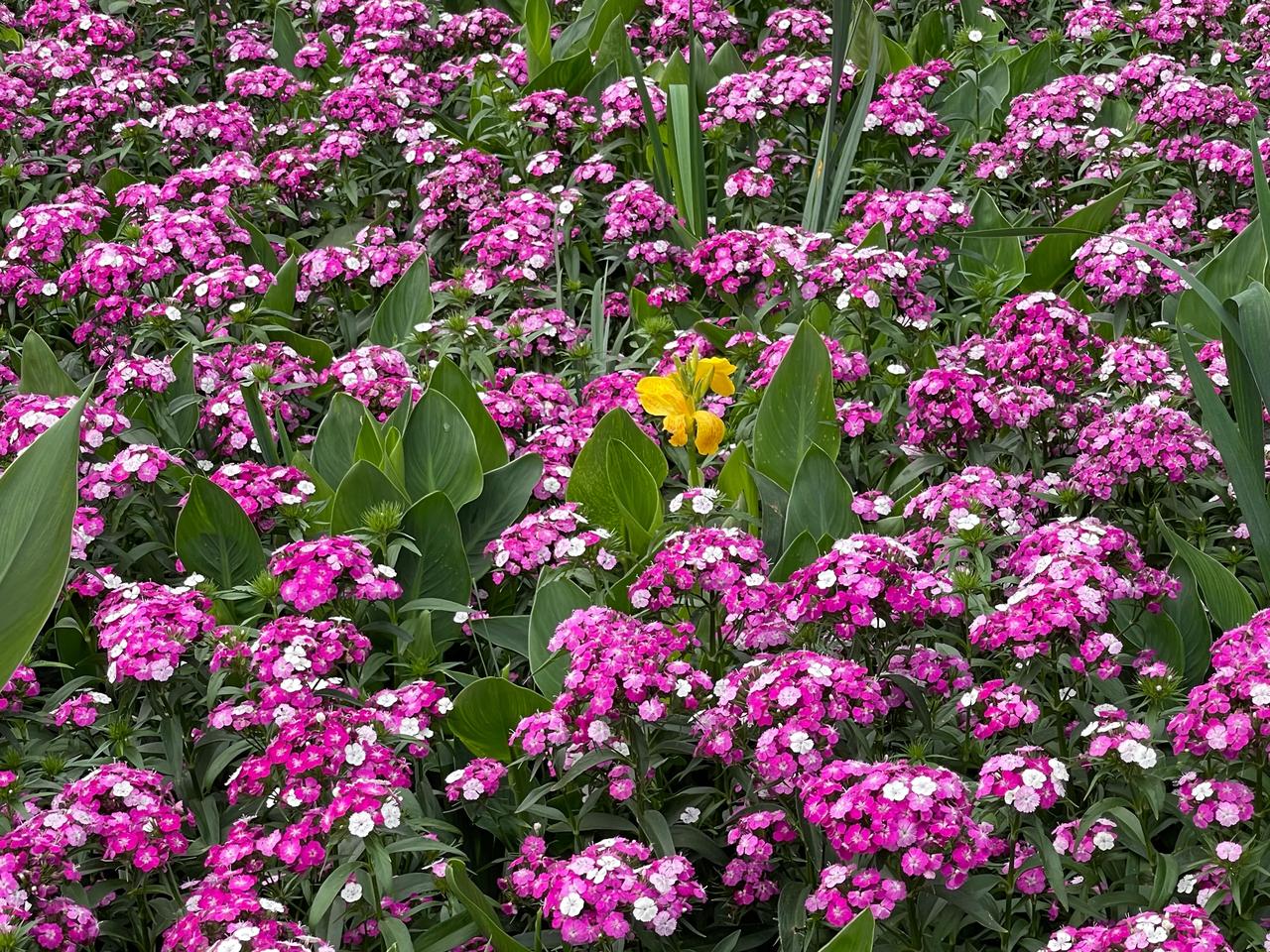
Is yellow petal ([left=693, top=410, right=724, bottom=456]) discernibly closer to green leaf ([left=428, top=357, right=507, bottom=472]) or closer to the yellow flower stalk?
the yellow flower stalk

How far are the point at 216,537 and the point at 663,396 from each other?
3.67 ft

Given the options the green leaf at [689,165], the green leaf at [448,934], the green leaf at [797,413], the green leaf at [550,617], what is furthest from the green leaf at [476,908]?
the green leaf at [689,165]

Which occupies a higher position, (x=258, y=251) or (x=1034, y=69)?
(x=1034, y=69)

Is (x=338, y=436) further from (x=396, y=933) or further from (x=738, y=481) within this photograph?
(x=396, y=933)

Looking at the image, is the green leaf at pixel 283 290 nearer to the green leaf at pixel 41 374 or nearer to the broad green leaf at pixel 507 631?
the green leaf at pixel 41 374

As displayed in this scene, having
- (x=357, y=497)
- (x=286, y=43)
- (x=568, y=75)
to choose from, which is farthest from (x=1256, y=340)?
(x=286, y=43)

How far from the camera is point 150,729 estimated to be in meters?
3.03

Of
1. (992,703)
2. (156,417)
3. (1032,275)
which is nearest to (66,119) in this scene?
(156,417)

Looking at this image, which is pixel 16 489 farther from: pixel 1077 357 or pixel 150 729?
pixel 1077 357

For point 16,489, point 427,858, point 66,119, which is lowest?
point 427,858

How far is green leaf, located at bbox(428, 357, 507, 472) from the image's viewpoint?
3.84 meters

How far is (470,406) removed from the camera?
3.86 metres

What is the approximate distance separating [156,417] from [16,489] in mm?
2612

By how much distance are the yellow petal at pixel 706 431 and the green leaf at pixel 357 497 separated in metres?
0.76
